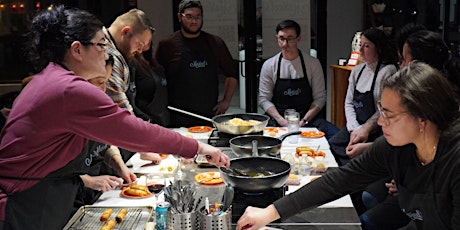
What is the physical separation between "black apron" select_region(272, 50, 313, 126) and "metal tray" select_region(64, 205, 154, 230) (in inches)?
111

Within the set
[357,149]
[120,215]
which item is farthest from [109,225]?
[357,149]

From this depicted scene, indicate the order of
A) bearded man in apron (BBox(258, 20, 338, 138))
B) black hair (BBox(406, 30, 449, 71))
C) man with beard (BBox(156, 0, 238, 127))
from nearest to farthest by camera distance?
black hair (BBox(406, 30, 449, 71)), man with beard (BBox(156, 0, 238, 127)), bearded man in apron (BBox(258, 20, 338, 138))

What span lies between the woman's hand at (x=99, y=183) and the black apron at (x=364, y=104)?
2.51 meters

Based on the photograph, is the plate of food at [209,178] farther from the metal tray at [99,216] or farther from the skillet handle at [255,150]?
the metal tray at [99,216]

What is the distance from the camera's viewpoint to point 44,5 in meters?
5.98

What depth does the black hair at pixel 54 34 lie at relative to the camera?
2.02 metres

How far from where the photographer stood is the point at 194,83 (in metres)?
4.78

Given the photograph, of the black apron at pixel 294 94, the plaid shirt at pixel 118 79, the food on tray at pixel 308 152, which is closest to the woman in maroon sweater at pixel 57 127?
the plaid shirt at pixel 118 79

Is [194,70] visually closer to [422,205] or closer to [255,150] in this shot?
[255,150]

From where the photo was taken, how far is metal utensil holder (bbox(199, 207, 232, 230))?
187 cm

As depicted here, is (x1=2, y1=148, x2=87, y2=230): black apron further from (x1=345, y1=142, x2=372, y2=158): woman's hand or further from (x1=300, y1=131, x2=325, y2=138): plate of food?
(x1=345, y1=142, x2=372, y2=158): woman's hand

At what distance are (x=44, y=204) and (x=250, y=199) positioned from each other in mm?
803

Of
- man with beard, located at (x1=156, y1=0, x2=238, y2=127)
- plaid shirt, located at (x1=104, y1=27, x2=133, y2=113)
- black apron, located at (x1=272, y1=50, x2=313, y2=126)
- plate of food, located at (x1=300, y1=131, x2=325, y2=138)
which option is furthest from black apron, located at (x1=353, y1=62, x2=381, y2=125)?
plaid shirt, located at (x1=104, y1=27, x2=133, y2=113)

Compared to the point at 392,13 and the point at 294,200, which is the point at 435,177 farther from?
the point at 392,13
